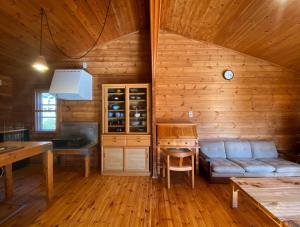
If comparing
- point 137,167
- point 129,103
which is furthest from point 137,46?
point 137,167

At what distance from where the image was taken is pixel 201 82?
4.53m

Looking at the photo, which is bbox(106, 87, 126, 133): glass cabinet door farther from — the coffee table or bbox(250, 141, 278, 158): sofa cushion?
bbox(250, 141, 278, 158): sofa cushion

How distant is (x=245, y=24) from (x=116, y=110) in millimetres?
3059

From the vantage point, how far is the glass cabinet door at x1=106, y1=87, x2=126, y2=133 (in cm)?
431

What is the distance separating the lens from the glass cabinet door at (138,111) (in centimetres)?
429

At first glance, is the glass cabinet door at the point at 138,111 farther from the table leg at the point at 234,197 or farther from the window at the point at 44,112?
the table leg at the point at 234,197

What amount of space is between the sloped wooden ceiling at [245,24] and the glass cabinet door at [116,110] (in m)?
1.93

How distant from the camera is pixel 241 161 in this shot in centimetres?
385

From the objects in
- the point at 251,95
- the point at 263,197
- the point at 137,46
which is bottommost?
the point at 263,197

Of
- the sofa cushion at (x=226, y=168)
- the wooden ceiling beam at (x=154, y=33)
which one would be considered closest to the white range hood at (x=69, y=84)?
the wooden ceiling beam at (x=154, y=33)

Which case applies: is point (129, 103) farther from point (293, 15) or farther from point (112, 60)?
point (293, 15)

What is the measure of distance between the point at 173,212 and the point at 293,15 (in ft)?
10.8

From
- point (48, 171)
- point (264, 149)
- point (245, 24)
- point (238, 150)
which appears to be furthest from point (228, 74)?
point (48, 171)

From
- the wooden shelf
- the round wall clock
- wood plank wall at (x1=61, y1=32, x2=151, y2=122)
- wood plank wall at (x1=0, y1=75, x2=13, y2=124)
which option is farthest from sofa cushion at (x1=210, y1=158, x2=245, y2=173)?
wood plank wall at (x1=0, y1=75, x2=13, y2=124)
